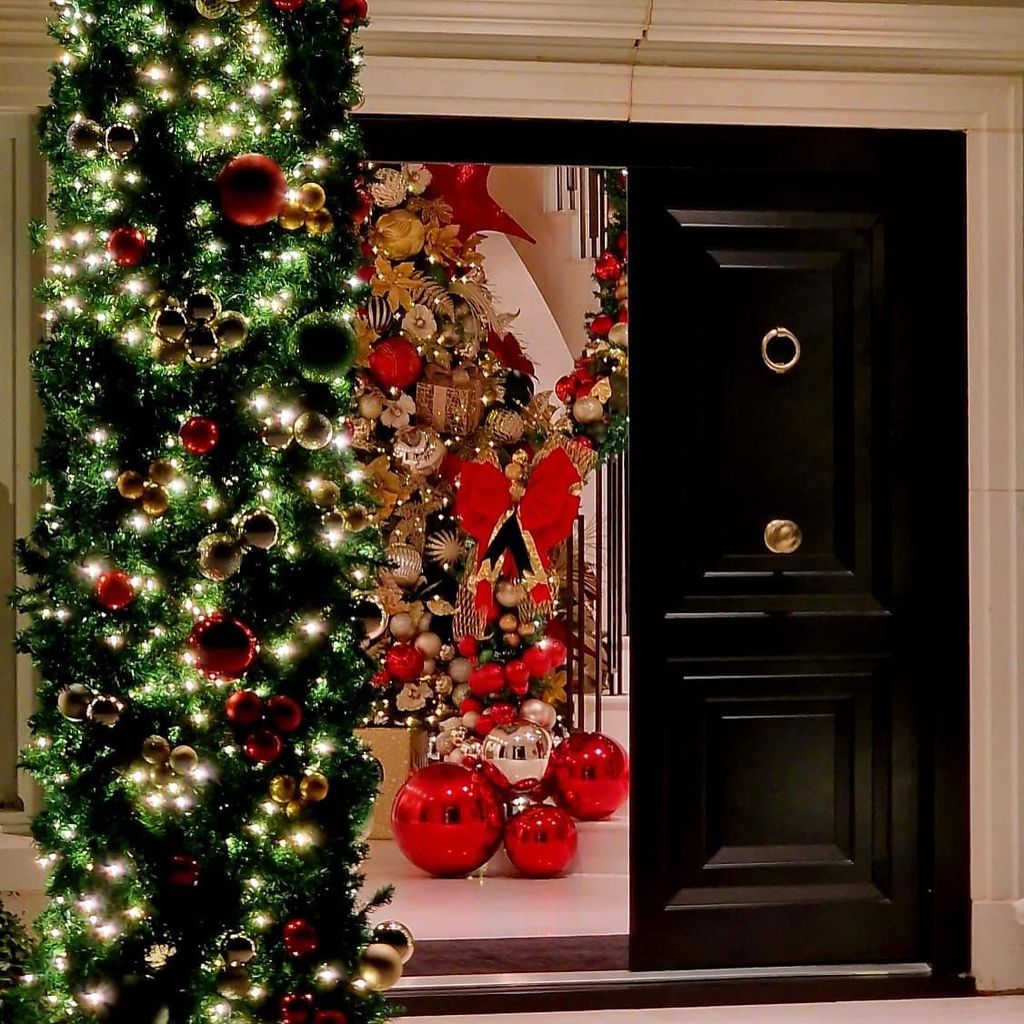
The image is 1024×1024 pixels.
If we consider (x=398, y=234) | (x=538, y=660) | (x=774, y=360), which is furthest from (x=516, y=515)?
(x=774, y=360)

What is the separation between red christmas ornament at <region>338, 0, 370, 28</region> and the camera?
7.34 feet

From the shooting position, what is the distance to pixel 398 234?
491 centimetres

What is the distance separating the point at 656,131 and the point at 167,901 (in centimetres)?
226

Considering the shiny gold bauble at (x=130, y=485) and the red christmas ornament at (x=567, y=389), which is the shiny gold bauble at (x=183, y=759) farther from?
the red christmas ornament at (x=567, y=389)

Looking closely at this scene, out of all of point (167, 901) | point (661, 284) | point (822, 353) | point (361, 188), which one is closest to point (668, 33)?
point (661, 284)

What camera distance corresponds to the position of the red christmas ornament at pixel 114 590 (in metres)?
2.05

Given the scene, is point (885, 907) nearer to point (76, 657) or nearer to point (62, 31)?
point (76, 657)

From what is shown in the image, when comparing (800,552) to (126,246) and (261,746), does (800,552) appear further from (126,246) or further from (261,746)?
(126,246)

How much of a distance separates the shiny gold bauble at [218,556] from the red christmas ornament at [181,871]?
466mm

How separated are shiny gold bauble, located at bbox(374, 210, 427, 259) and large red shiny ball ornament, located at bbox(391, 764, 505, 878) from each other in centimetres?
200

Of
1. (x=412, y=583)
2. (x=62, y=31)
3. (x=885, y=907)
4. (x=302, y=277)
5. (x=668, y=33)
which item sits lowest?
(x=885, y=907)

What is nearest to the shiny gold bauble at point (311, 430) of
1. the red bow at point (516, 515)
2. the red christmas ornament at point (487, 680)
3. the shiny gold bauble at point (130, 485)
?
the shiny gold bauble at point (130, 485)

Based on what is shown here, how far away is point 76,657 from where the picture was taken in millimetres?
2092

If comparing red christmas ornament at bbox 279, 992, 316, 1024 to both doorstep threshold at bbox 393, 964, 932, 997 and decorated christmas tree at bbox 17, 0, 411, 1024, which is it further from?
doorstep threshold at bbox 393, 964, 932, 997
